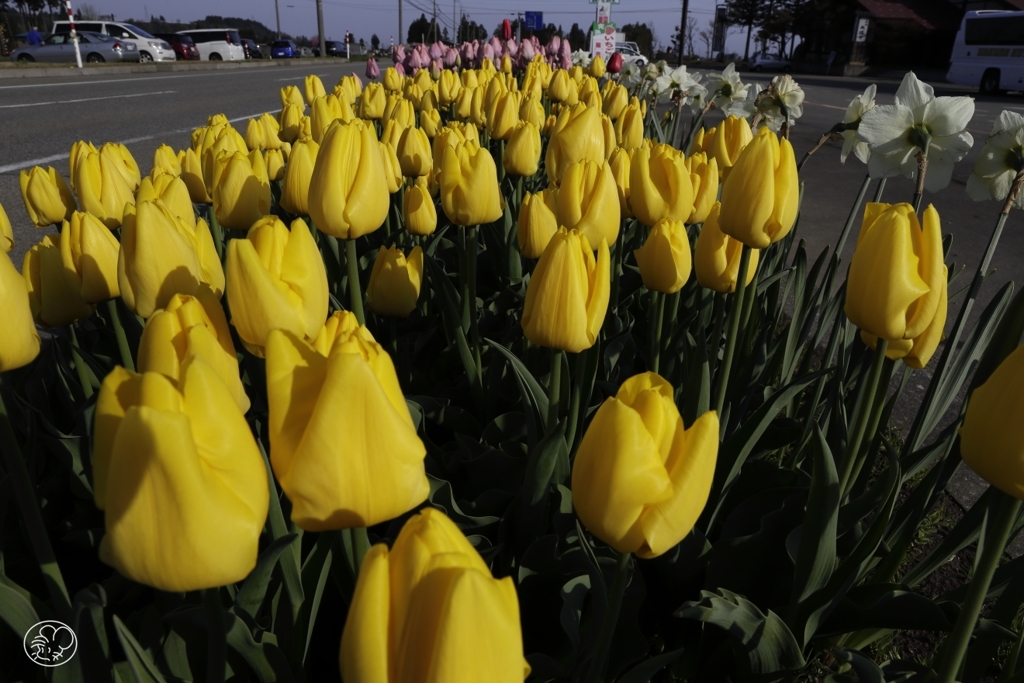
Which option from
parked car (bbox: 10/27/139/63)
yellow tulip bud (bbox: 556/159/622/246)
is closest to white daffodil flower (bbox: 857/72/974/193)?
yellow tulip bud (bbox: 556/159/622/246)

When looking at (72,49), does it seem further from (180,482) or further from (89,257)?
(180,482)

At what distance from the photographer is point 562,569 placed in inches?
44.0

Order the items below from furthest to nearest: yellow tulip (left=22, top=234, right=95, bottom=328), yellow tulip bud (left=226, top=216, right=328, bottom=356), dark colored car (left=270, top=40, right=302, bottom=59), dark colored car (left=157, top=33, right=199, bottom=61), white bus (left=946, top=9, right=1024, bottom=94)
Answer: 1. dark colored car (left=270, top=40, right=302, bottom=59)
2. dark colored car (left=157, top=33, right=199, bottom=61)
3. white bus (left=946, top=9, right=1024, bottom=94)
4. yellow tulip (left=22, top=234, right=95, bottom=328)
5. yellow tulip bud (left=226, top=216, right=328, bottom=356)

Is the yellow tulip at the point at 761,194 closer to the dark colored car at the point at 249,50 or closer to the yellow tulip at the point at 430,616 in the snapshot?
the yellow tulip at the point at 430,616

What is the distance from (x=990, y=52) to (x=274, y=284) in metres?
23.9

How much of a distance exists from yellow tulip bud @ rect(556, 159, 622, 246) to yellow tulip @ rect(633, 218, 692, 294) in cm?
8

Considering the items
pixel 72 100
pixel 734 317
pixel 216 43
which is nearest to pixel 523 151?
pixel 734 317

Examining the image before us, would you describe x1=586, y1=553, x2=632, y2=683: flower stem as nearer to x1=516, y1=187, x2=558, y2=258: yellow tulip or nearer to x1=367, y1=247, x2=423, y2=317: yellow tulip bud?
x1=516, y1=187, x2=558, y2=258: yellow tulip

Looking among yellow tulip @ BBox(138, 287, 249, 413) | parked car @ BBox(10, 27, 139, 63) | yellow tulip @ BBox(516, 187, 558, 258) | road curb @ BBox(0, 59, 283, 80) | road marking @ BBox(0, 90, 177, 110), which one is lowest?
road marking @ BBox(0, 90, 177, 110)

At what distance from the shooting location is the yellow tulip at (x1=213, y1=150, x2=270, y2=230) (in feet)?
5.14

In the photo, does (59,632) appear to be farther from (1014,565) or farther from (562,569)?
(1014,565)

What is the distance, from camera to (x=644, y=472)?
72cm

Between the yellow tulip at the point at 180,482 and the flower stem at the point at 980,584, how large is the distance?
0.76 metres

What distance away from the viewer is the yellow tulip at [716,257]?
1.46 m
